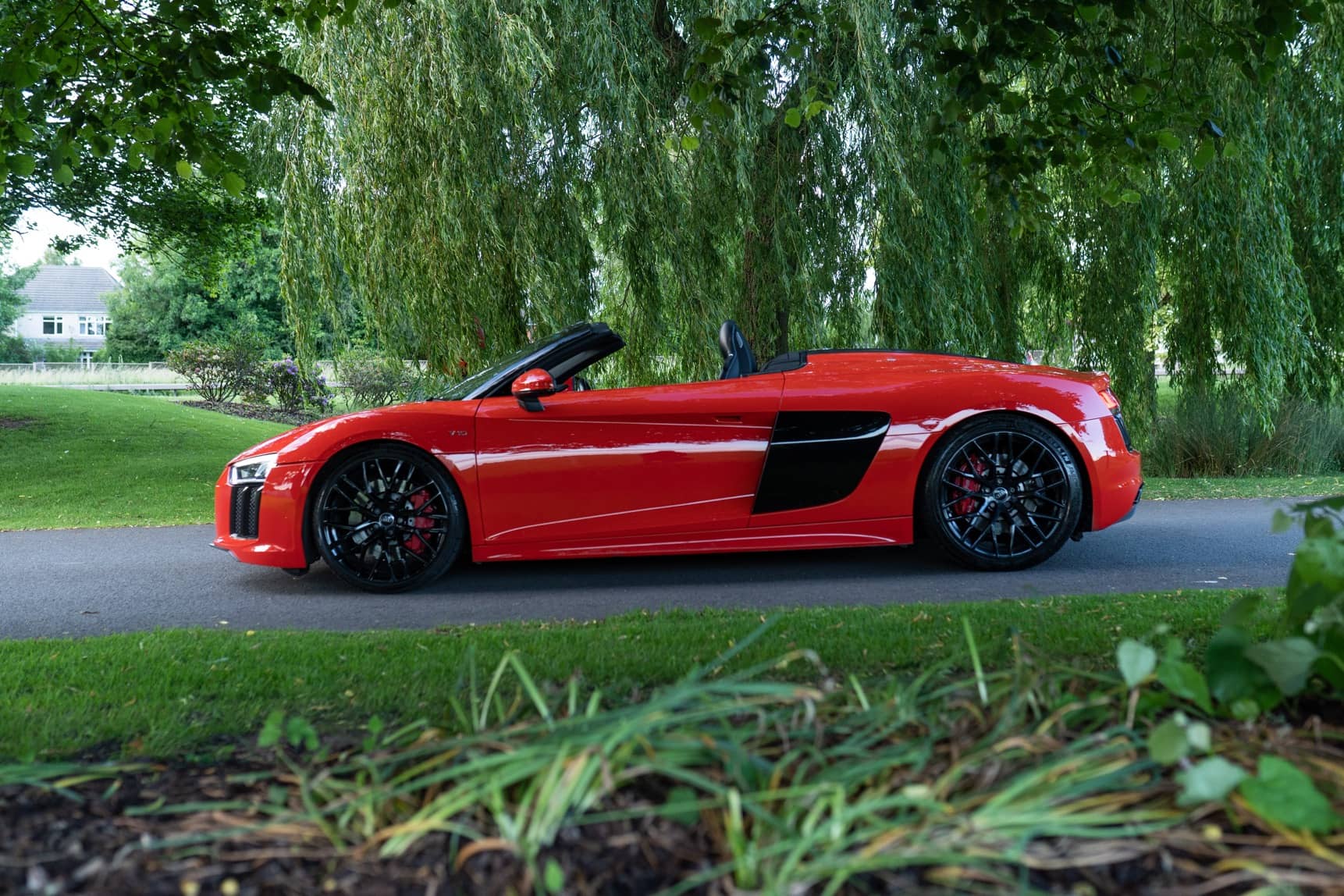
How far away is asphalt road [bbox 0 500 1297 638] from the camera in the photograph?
Result: 5.14 metres

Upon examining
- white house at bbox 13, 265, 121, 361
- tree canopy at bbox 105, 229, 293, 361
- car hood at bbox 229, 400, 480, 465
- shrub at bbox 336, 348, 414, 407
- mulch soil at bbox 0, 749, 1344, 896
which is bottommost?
mulch soil at bbox 0, 749, 1344, 896

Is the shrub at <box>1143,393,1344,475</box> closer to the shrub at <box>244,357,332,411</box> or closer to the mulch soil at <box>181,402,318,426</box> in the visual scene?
the mulch soil at <box>181,402,318,426</box>

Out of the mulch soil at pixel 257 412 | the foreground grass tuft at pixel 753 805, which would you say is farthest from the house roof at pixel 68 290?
the foreground grass tuft at pixel 753 805

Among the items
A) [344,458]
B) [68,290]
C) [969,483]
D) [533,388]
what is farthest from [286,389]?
[68,290]

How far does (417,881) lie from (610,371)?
33.2 ft

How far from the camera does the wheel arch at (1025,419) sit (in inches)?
232

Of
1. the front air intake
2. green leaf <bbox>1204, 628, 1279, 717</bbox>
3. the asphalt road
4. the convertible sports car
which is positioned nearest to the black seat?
the convertible sports car

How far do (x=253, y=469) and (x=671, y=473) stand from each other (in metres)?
2.23

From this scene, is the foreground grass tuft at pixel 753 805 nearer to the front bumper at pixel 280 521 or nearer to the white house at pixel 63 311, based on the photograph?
the front bumper at pixel 280 521

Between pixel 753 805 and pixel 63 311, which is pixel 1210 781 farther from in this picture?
pixel 63 311

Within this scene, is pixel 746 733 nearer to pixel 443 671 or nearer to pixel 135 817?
pixel 135 817

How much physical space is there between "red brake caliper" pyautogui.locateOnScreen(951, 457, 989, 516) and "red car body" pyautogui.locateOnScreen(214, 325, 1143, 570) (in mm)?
238

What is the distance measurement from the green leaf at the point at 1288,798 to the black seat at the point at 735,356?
189 inches

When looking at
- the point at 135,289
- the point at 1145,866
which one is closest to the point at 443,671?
the point at 1145,866
